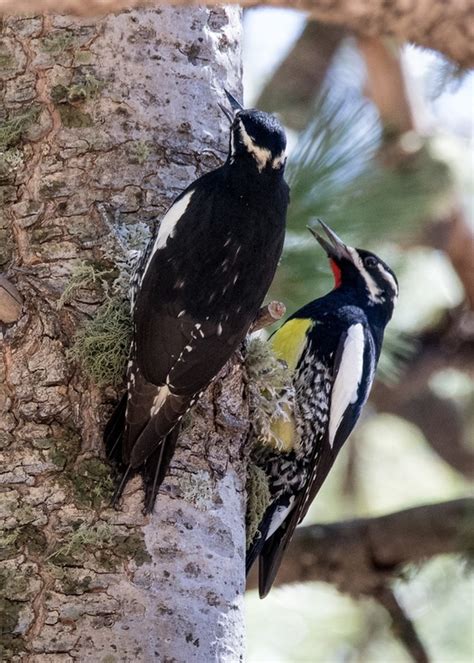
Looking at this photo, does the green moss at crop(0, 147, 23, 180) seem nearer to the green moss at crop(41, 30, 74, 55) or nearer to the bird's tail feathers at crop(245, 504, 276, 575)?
the green moss at crop(41, 30, 74, 55)

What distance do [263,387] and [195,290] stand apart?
1.44 feet

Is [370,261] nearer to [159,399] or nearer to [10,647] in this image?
[159,399]

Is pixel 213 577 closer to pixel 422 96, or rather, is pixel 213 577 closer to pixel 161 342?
pixel 161 342

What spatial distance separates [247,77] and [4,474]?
149 inches

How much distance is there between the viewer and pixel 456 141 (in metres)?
4.96

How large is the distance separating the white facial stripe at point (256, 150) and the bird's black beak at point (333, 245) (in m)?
0.85

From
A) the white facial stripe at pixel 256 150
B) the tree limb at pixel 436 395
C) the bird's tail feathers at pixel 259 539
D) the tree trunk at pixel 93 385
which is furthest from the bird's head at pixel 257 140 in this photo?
the tree limb at pixel 436 395

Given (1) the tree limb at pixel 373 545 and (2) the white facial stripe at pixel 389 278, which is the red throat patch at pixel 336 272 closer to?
(2) the white facial stripe at pixel 389 278

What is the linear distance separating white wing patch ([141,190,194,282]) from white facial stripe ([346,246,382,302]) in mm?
1219

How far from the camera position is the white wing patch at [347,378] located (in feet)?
11.0

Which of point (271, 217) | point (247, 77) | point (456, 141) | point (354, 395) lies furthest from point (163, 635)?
point (247, 77)

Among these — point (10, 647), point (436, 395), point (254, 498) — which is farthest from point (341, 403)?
point (436, 395)

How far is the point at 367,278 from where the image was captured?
3793mm

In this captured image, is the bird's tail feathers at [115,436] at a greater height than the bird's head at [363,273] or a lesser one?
greater
